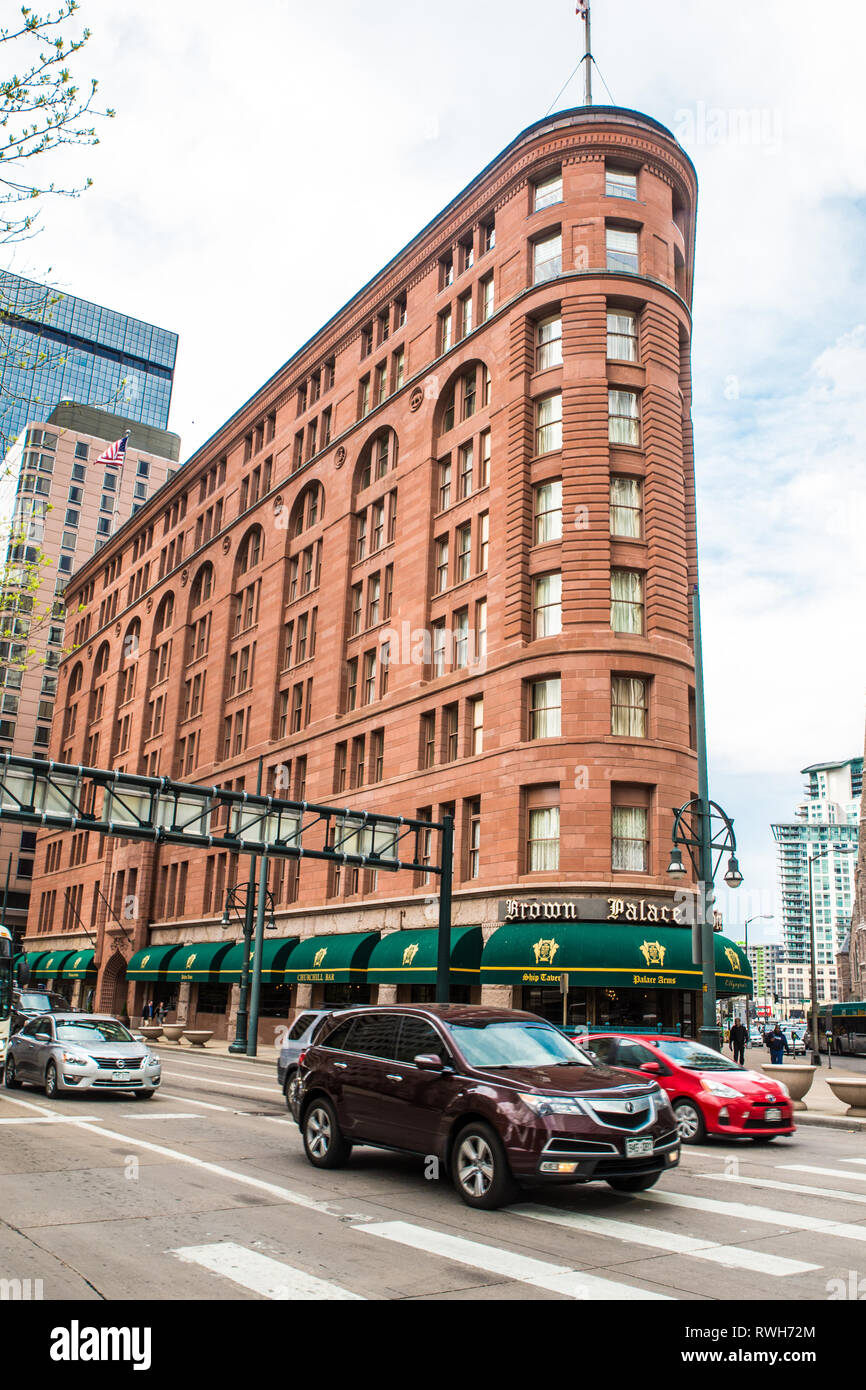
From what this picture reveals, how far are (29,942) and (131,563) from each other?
3081cm

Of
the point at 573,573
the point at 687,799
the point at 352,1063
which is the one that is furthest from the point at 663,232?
the point at 352,1063

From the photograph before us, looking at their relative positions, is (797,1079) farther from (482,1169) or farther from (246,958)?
(246,958)

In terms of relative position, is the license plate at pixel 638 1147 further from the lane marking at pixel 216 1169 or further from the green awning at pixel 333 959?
the green awning at pixel 333 959

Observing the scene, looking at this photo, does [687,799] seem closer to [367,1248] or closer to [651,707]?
[651,707]

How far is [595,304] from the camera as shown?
35719mm

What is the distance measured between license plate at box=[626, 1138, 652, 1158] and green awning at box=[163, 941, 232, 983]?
1615 inches

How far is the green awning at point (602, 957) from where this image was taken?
28.8 metres

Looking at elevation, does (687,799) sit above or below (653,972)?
above

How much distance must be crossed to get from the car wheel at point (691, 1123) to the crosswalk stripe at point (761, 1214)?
499cm

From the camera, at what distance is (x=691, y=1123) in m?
15.5

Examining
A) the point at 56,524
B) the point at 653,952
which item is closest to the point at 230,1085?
the point at 653,952

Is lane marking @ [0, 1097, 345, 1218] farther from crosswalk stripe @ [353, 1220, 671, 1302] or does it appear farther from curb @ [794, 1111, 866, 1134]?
curb @ [794, 1111, 866, 1134]

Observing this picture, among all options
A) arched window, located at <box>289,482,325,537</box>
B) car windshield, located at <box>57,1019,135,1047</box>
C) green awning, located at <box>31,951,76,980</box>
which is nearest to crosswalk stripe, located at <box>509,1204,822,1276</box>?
car windshield, located at <box>57,1019,135,1047</box>

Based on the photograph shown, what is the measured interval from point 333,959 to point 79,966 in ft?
112
